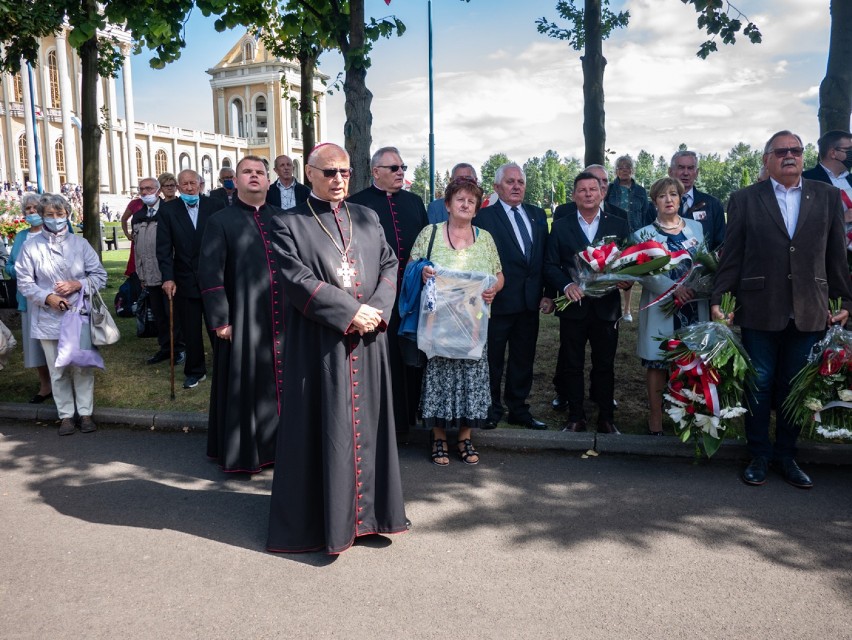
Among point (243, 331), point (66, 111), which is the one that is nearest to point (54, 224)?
point (243, 331)

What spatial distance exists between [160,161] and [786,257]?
271 feet

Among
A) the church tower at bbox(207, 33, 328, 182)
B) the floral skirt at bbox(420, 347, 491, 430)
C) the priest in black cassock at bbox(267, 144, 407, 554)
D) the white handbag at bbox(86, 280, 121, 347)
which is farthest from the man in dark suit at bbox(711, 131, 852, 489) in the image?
the church tower at bbox(207, 33, 328, 182)

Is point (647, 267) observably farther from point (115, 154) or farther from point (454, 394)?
point (115, 154)

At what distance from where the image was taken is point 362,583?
3893mm

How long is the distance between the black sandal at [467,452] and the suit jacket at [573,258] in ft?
4.53

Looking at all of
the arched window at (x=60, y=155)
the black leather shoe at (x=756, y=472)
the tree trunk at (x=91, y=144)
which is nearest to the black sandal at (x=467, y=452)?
the black leather shoe at (x=756, y=472)

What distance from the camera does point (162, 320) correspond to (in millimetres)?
9328

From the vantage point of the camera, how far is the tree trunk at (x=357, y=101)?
8531 mm

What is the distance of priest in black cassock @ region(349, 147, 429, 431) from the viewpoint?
6.06m

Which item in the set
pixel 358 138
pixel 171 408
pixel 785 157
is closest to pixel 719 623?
pixel 785 157

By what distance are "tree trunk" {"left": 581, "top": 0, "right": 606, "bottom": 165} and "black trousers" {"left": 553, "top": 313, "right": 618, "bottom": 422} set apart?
5831 mm

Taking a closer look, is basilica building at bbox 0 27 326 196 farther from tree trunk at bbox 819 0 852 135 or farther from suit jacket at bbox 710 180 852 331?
suit jacket at bbox 710 180 852 331

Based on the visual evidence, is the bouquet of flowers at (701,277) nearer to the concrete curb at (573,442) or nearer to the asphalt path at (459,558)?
the concrete curb at (573,442)

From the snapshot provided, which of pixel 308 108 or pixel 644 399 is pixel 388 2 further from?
pixel 308 108
